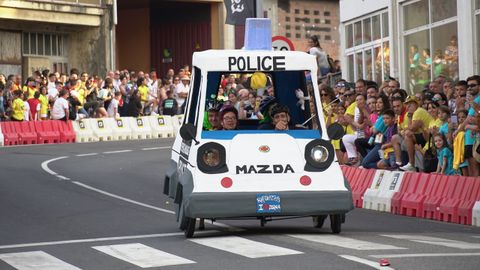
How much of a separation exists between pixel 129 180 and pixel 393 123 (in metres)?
5.99

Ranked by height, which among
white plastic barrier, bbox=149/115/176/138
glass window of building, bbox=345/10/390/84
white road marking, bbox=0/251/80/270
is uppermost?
glass window of building, bbox=345/10/390/84

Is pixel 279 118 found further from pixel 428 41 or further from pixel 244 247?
pixel 428 41

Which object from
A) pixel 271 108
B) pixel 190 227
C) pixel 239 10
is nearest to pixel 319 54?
pixel 239 10

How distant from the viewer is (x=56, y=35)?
173ft

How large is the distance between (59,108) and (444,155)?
21054 millimetres

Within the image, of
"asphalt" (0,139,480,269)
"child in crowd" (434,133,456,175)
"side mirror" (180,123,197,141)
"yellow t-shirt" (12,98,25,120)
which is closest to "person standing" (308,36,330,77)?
"asphalt" (0,139,480,269)

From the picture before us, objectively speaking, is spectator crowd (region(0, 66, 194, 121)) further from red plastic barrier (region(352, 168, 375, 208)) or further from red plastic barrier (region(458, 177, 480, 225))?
red plastic barrier (region(458, 177, 480, 225))

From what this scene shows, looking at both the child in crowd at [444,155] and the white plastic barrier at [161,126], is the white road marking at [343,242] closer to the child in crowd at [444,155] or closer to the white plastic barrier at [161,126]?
the child in crowd at [444,155]

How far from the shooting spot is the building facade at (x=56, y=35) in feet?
162

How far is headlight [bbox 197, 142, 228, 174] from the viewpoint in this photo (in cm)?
1501

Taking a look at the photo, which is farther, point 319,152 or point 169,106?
point 169,106

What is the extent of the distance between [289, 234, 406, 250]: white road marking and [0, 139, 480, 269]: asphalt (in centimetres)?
16

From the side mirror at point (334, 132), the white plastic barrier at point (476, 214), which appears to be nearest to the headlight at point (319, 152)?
the side mirror at point (334, 132)

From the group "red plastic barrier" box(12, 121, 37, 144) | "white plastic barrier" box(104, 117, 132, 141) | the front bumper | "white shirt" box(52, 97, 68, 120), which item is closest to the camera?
the front bumper
